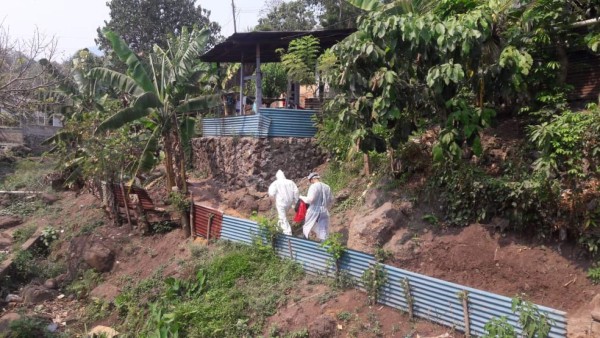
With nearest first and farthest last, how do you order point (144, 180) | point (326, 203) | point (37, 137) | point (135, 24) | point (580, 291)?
point (580, 291) → point (326, 203) → point (144, 180) → point (37, 137) → point (135, 24)

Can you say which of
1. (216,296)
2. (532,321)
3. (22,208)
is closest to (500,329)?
(532,321)

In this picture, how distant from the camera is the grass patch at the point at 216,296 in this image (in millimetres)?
7768

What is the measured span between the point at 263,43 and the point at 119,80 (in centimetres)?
397

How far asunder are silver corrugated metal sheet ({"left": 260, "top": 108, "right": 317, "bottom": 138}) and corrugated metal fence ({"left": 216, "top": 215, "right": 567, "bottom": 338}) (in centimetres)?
475

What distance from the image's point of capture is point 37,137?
28.2 metres

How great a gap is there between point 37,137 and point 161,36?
32.8 ft

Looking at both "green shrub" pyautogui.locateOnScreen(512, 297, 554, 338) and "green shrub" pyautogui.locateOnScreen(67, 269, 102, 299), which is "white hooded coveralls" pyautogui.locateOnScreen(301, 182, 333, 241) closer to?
"green shrub" pyautogui.locateOnScreen(512, 297, 554, 338)

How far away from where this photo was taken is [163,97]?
12.8 m

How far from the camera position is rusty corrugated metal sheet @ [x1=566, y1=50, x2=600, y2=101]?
8.30 meters

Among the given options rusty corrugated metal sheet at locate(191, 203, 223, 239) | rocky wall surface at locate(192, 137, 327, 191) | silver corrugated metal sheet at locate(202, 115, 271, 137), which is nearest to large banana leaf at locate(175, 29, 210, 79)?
silver corrugated metal sheet at locate(202, 115, 271, 137)

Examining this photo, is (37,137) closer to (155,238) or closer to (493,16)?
(155,238)

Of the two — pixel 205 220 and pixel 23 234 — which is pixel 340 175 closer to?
pixel 205 220

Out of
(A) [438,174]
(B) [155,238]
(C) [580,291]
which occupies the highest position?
(A) [438,174]

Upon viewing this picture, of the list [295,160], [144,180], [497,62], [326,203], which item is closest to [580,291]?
[497,62]
